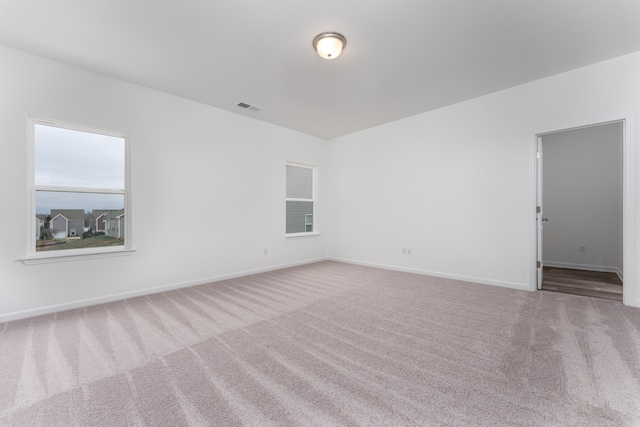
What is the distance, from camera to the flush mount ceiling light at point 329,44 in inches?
96.3

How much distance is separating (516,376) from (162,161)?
4.35 metres

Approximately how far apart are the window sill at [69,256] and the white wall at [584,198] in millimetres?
7384

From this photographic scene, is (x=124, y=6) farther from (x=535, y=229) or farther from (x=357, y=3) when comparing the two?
(x=535, y=229)

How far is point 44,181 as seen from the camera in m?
2.91

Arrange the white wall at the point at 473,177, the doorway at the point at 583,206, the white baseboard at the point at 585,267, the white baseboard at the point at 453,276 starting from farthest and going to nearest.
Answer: the white baseboard at the point at 585,267
the doorway at the point at 583,206
the white baseboard at the point at 453,276
the white wall at the point at 473,177

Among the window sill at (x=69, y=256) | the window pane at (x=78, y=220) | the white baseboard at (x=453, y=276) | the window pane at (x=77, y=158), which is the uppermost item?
the window pane at (x=77, y=158)

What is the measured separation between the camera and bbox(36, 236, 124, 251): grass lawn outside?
2891mm

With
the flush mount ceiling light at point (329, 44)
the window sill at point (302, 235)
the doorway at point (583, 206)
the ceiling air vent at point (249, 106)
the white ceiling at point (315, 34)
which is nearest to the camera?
the white ceiling at point (315, 34)

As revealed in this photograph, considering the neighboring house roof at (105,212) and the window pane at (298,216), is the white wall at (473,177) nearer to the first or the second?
the window pane at (298,216)

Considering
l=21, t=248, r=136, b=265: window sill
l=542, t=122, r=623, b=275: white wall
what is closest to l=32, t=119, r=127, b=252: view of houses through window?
l=21, t=248, r=136, b=265: window sill

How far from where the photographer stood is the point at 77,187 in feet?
10.2

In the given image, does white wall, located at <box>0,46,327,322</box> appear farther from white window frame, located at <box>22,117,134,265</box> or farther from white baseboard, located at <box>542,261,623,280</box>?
white baseboard, located at <box>542,261,623,280</box>

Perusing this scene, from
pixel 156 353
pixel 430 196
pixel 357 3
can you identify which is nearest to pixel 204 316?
pixel 156 353

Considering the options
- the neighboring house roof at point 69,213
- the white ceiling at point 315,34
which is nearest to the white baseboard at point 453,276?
the white ceiling at point 315,34
